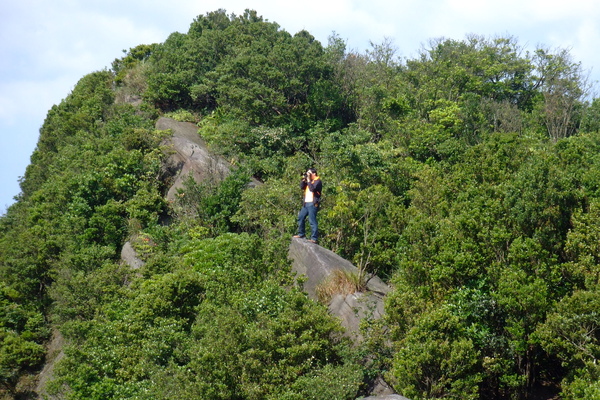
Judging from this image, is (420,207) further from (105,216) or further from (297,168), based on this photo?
(105,216)

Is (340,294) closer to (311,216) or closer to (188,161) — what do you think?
(311,216)

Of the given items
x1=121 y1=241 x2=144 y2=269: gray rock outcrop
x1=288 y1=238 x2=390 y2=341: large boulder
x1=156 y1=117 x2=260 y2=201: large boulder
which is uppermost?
x1=156 y1=117 x2=260 y2=201: large boulder

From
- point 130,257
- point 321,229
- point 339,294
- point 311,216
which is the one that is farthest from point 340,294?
point 130,257

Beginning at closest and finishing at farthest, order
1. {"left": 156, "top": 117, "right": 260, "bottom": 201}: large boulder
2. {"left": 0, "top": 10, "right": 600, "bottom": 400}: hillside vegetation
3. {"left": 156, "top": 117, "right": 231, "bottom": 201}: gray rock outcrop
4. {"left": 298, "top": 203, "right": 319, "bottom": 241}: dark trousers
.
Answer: {"left": 0, "top": 10, "right": 600, "bottom": 400}: hillside vegetation → {"left": 298, "top": 203, "right": 319, "bottom": 241}: dark trousers → {"left": 156, "top": 117, "right": 260, "bottom": 201}: large boulder → {"left": 156, "top": 117, "right": 231, "bottom": 201}: gray rock outcrop

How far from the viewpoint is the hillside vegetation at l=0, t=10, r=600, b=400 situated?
15.6 meters

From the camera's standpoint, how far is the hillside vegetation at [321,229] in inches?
615

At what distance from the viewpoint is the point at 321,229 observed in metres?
22.6

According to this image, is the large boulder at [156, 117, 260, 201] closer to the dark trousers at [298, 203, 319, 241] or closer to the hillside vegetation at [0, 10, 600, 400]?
the hillside vegetation at [0, 10, 600, 400]

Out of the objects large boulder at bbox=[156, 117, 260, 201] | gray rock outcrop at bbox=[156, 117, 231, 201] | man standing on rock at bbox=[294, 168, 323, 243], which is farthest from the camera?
gray rock outcrop at bbox=[156, 117, 231, 201]

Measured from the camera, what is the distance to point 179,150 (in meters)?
32.2

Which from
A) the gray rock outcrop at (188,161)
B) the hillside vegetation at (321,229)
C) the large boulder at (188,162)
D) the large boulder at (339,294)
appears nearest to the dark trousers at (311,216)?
the large boulder at (339,294)

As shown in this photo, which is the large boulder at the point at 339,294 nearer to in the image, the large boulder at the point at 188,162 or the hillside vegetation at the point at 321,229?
the hillside vegetation at the point at 321,229

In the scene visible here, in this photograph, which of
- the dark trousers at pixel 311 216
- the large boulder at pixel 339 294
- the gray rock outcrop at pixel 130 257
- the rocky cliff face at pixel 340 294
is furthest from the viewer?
the gray rock outcrop at pixel 130 257

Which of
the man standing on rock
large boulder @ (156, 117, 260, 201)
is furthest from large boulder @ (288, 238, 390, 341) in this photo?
large boulder @ (156, 117, 260, 201)
